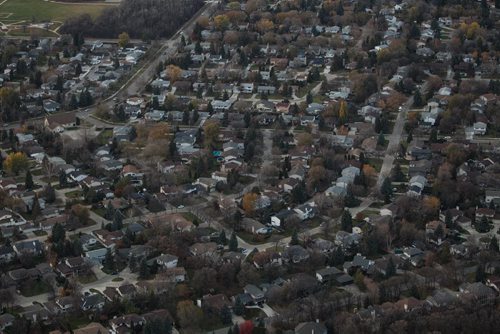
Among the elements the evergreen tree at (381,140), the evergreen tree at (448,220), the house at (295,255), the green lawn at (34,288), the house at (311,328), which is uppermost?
the evergreen tree at (381,140)

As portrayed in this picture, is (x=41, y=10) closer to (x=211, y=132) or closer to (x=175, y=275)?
(x=211, y=132)

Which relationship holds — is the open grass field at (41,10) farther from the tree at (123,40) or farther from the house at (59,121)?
the house at (59,121)

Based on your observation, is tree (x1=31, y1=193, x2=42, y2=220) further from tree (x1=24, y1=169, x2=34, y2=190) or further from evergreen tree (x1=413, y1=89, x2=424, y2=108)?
evergreen tree (x1=413, y1=89, x2=424, y2=108)

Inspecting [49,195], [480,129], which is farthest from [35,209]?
[480,129]

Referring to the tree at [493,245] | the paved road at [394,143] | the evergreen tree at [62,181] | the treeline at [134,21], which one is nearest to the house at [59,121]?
the evergreen tree at [62,181]

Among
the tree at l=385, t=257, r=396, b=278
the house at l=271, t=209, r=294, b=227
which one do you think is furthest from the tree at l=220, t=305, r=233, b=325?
the house at l=271, t=209, r=294, b=227
